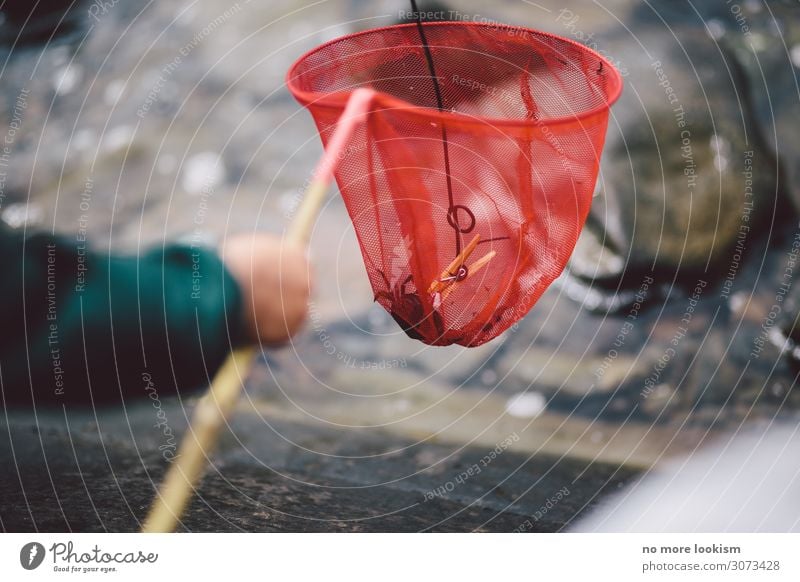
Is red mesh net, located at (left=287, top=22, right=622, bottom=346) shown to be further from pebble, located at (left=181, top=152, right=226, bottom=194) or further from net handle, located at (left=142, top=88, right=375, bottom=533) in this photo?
pebble, located at (left=181, top=152, right=226, bottom=194)

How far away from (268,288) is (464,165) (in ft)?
1.03

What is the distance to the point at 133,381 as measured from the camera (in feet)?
3.61

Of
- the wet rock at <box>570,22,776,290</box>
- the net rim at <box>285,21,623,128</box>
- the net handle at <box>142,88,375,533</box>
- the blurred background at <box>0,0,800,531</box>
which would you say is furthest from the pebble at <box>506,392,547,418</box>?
the net rim at <box>285,21,623,128</box>

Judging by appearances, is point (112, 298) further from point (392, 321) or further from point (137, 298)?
point (392, 321)

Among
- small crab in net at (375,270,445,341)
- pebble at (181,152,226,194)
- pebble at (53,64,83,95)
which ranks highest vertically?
pebble at (53,64,83,95)

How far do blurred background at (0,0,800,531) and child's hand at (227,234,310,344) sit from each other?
481mm

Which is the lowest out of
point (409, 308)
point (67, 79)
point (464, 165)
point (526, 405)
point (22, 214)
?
point (526, 405)

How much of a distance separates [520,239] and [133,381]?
0.59 m

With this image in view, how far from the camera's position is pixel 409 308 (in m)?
0.82

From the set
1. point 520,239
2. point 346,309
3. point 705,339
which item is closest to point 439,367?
point 346,309

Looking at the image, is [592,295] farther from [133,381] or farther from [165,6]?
[165,6]

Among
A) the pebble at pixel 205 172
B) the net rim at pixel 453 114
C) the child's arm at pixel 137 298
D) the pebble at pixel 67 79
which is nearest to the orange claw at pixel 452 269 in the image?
the net rim at pixel 453 114

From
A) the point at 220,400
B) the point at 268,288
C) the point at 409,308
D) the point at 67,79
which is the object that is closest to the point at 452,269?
the point at 409,308

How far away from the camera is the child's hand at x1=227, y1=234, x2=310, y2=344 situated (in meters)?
0.52
